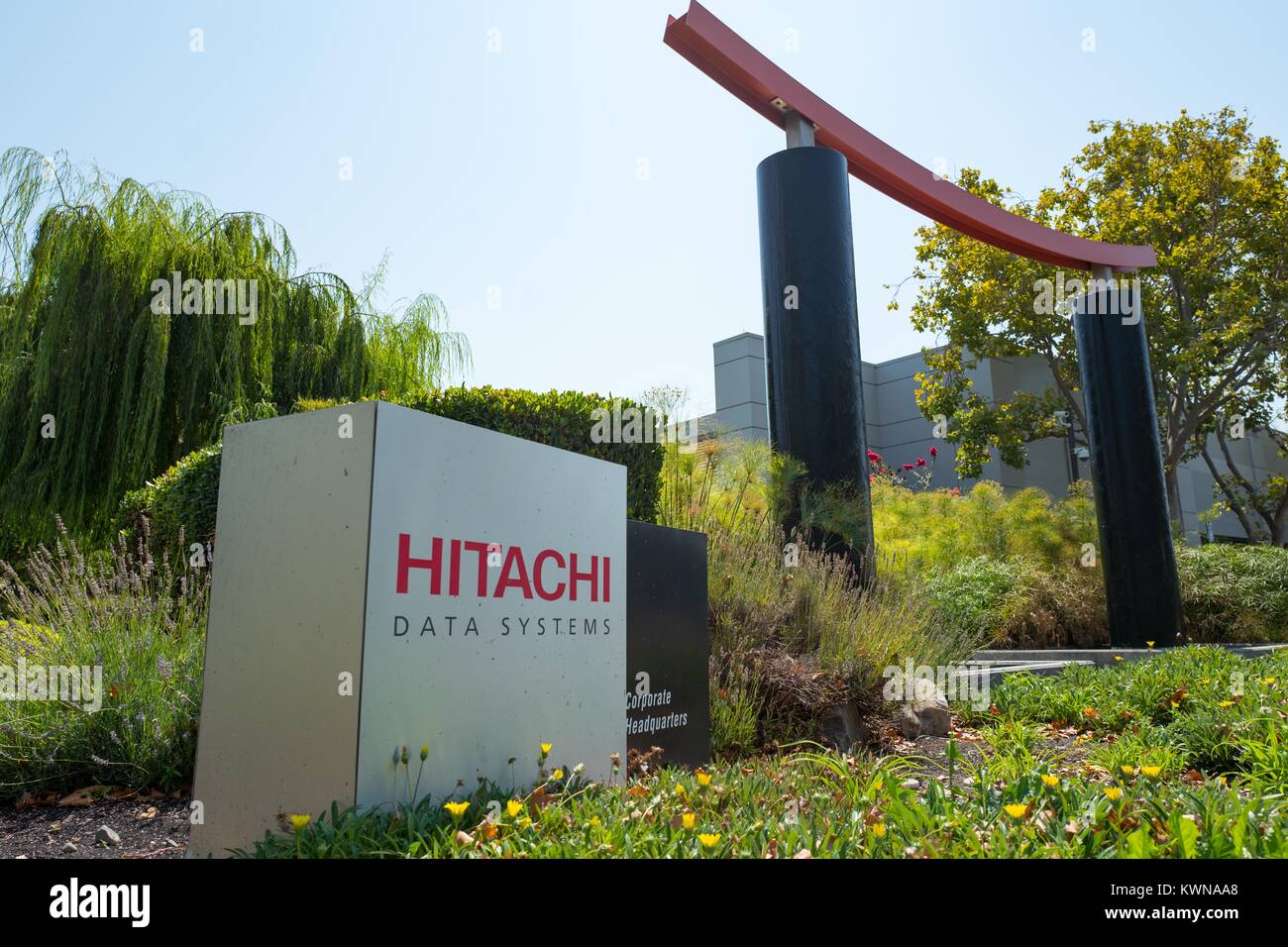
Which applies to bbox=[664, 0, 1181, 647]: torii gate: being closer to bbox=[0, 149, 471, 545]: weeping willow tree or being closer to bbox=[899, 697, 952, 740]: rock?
bbox=[899, 697, 952, 740]: rock

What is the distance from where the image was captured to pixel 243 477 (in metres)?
2.67

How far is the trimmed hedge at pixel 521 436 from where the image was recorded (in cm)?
598

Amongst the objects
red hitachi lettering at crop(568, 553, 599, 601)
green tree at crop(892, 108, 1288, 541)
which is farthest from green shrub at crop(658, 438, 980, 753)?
green tree at crop(892, 108, 1288, 541)

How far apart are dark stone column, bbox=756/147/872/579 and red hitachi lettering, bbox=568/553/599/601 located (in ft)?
13.6

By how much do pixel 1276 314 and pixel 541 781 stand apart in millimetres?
16206

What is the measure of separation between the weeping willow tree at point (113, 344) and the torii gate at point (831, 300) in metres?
5.25

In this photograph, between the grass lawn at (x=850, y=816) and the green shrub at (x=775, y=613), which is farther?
the green shrub at (x=775, y=613)

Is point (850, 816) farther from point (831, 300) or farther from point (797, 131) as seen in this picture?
point (797, 131)

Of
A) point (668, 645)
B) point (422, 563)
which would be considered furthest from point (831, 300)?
point (422, 563)

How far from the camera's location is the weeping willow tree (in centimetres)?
946

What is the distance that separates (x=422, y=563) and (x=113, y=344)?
8993mm

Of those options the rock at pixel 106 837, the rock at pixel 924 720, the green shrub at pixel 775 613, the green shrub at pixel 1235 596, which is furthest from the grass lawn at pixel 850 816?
the green shrub at pixel 1235 596

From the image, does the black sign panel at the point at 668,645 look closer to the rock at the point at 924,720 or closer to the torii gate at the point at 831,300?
the rock at the point at 924,720
